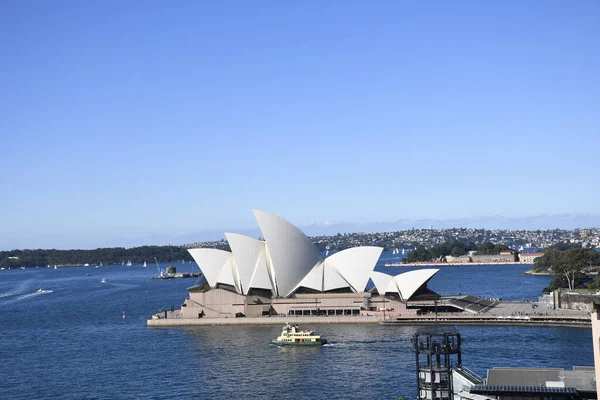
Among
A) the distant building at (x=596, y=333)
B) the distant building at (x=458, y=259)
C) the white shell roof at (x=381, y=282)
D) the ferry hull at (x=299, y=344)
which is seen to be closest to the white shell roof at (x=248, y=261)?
the white shell roof at (x=381, y=282)

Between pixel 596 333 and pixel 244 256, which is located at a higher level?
pixel 244 256

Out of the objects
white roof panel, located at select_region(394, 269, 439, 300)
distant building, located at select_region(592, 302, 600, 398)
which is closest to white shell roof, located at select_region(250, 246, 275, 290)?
white roof panel, located at select_region(394, 269, 439, 300)

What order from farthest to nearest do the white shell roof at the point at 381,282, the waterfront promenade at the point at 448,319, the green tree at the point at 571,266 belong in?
the green tree at the point at 571,266
the white shell roof at the point at 381,282
the waterfront promenade at the point at 448,319

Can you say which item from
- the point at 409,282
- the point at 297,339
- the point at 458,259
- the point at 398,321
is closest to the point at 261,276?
the point at 409,282

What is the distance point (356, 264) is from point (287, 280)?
4.78m

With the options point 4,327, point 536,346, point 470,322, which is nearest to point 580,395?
point 536,346

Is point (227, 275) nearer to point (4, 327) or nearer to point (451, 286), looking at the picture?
point (4, 327)

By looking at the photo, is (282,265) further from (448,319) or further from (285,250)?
(448,319)

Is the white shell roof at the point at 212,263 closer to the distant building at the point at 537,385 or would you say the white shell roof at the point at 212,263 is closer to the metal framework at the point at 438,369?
the metal framework at the point at 438,369

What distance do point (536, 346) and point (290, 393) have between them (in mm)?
14036

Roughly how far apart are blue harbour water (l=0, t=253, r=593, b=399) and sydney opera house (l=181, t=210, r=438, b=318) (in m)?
3.28

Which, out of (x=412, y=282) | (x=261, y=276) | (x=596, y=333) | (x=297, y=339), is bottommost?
(x=297, y=339)

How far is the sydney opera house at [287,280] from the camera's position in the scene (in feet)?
161

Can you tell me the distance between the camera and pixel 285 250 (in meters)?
50.2
